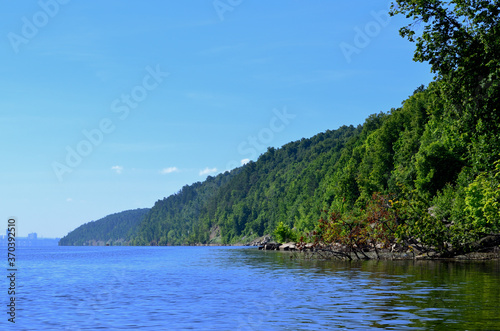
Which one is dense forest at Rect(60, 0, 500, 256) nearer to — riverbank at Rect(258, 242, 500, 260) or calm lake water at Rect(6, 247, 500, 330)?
riverbank at Rect(258, 242, 500, 260)

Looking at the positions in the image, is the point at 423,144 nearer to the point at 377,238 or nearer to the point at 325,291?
the point at 377,238

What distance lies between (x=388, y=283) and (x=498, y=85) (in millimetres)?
14429

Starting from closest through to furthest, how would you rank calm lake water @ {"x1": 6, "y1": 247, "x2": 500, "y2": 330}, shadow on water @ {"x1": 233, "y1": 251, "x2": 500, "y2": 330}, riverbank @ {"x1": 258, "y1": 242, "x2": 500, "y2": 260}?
1. shadow on water @ {"x1": 233, "y1": 251, "x2": 500, "y2": 330}
2. calm lake water @ {"x1": 6, "y1": 247, "x2": 500, "y2": 330}
3. riverbank @ {"x1": 258, "y1": 242, "x2": 500, "y2": 260}

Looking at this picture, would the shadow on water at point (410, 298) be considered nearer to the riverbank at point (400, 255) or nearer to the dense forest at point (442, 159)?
the dense forest at point (442, 159)

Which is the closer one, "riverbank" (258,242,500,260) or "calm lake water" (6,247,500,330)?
"calm lake water" (6,247,500,330)

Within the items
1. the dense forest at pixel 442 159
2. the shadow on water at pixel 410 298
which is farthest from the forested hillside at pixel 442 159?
the shadow on water at pixel 410 298

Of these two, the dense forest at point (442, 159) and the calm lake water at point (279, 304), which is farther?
the dense forest at point (442, 159)

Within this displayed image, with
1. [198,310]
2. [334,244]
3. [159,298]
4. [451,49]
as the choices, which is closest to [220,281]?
[159,298]

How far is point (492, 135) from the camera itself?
33062 mm

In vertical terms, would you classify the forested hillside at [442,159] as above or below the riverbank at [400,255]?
above

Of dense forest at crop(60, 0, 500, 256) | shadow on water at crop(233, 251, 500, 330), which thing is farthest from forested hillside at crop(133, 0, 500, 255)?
shadow on water at crop(233, 251, 500, 330)

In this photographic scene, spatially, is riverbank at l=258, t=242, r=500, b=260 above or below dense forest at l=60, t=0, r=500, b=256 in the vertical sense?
below

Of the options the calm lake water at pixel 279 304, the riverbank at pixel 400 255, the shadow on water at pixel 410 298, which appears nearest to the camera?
the shadow on water at pixel 410 298

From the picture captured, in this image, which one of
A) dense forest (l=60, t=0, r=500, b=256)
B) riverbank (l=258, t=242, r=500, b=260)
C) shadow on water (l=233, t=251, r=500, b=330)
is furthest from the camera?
riverbank (l=258, t=242, r=500, b=260)
